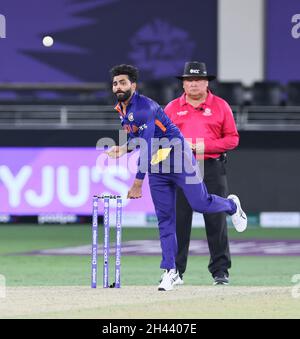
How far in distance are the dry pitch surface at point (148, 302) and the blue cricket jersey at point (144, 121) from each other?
108 cm

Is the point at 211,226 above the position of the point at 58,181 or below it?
above

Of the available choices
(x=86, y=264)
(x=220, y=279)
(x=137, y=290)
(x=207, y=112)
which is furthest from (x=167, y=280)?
(x=86, y=264)

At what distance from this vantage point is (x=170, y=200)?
10172 millimetres

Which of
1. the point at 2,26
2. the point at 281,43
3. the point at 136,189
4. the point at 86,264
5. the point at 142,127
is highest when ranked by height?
the point at 2,26

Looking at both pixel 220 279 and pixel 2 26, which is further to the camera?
pixel 2 26

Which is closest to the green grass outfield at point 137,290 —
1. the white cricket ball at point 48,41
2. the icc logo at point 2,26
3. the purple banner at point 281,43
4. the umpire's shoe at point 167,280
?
the umpire's shoe at point 167,280

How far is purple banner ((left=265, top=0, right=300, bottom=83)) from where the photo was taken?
78.1 ft

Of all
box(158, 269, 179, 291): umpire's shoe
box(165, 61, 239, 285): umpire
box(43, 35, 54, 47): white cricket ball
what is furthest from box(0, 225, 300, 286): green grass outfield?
box(43, 35, 54, 47): white cricket ball

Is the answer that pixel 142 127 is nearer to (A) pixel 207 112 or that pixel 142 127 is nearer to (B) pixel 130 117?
(B) pixel 130 117

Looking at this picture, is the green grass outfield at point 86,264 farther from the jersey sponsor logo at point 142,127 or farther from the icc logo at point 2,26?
the icc logo at point 2,26

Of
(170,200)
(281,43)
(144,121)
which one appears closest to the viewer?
(144,121)

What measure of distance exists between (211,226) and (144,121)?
5.87 feet

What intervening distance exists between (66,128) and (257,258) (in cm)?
547

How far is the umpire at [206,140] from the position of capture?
1104 cm
